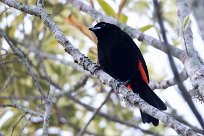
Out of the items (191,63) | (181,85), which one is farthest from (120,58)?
(181,85)

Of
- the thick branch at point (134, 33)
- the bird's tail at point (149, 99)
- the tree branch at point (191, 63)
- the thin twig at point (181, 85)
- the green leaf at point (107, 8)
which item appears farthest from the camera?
the green leaf at point (107, 8)

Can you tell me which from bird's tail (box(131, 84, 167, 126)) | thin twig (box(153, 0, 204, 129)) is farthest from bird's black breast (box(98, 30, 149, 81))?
thin twig (box(153, 0, 204, 129))

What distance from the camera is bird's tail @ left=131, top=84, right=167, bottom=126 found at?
11.5ft

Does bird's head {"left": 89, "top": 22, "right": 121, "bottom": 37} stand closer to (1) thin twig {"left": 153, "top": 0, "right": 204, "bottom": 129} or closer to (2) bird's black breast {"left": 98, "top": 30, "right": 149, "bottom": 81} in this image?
(2) bird's black breast {"left": 98, "top": 30, "right": 149, "bottom": 81}

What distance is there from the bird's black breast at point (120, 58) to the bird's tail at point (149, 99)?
0.14 meters

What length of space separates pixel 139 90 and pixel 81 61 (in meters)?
1.18

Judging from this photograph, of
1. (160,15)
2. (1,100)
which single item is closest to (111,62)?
(1,100)

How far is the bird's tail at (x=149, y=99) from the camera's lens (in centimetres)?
351

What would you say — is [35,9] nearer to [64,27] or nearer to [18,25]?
[18,25]

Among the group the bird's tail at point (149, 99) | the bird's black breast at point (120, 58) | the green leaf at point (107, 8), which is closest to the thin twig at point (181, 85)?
the bird's tail at point (149, 99)

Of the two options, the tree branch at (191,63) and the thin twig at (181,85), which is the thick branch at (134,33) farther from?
the thin twig at (181,85)

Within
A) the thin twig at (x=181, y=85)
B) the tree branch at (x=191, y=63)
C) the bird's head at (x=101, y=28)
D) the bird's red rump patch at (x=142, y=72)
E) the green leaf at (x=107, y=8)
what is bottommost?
the thin twig at (x=181, y=85)

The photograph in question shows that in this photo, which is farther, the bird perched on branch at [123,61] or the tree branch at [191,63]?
the bird perched on branch at [123,61]

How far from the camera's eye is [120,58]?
13.6ft
